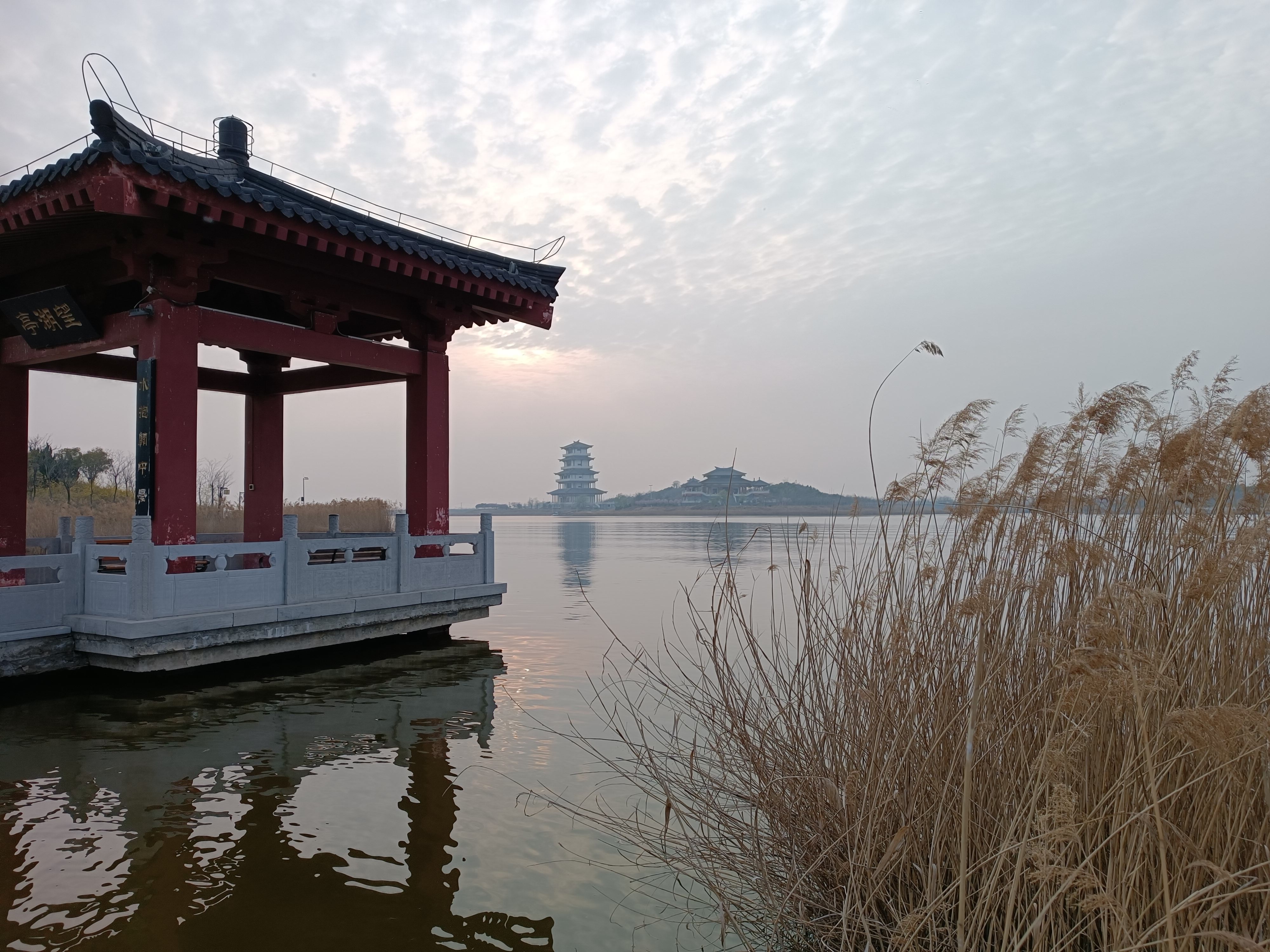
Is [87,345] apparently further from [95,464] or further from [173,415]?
[95,464]

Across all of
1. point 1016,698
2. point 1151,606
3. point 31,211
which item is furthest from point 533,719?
point 31,211

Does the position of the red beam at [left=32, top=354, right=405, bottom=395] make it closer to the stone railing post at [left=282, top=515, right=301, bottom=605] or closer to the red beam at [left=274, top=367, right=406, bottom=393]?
the red beam at [left=274, top=367, right=406, bottom=393]

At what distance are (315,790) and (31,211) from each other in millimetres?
4633

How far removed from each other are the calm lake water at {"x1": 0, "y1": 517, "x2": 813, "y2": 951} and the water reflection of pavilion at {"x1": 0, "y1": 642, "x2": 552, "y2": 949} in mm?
11

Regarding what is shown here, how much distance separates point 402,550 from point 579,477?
7636cm

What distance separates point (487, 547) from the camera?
845 centimetres

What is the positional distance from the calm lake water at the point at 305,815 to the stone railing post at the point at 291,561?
0.71 meters

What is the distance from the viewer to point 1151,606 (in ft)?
7.38

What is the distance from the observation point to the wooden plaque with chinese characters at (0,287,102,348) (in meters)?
6.62

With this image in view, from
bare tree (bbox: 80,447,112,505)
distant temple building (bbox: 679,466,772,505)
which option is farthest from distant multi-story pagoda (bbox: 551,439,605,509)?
bare tree (bbox: 80,447,112,505)

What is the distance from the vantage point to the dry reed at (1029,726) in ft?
5.75

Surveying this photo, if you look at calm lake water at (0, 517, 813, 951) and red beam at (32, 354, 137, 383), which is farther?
red beam at (32, 354, 137, 383)

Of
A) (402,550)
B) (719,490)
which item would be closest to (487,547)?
(402,550)

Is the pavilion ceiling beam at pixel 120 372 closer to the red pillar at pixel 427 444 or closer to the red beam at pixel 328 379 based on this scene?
the red beam at pixel 328 379
